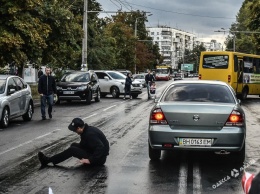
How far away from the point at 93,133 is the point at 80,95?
17755 millimetres

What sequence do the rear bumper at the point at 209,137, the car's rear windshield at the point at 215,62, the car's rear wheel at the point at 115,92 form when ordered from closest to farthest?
the rear bumper at the point at 209,137
the car's rear windshield at the point at 215,62
the car's rear wheel at the point at 115,92

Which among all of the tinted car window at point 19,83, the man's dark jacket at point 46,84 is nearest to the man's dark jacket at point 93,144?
the tinted car window at point 19,83

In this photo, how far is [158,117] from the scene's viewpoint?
9.09 meters

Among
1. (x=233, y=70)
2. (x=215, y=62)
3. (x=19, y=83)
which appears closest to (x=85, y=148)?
(x=19, y=83)

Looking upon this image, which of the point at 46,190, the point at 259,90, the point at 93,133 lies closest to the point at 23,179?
the point at 46,190

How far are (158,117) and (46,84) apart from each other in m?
9.75

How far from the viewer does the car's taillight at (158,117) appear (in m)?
9.04

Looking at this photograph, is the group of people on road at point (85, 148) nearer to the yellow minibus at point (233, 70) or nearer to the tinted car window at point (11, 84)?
the tinted car window at point (11, 84)

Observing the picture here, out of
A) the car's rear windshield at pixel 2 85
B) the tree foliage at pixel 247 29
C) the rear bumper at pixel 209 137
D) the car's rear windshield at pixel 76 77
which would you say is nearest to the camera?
the rear bumper at pixel 209 137

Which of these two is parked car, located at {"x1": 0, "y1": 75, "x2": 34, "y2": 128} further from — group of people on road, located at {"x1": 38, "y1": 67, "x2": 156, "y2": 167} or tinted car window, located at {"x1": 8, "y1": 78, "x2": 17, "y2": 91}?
group of people on road, located at {"x1": 38, "y1": 67, "x2": 156, "y2": 167}

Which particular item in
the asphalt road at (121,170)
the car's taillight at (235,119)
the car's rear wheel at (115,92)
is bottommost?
the car's rear wheel at (115,92)

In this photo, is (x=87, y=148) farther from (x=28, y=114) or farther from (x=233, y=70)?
(x=233, y=70)

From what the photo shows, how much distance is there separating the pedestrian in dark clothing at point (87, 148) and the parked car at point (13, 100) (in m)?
6.52

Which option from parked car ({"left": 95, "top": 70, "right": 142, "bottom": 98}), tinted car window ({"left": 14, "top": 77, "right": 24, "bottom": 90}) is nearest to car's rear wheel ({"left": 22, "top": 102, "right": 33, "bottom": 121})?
tinted car window ({"left": 14, "top": 77, "right": 24, "bottom": 90})
